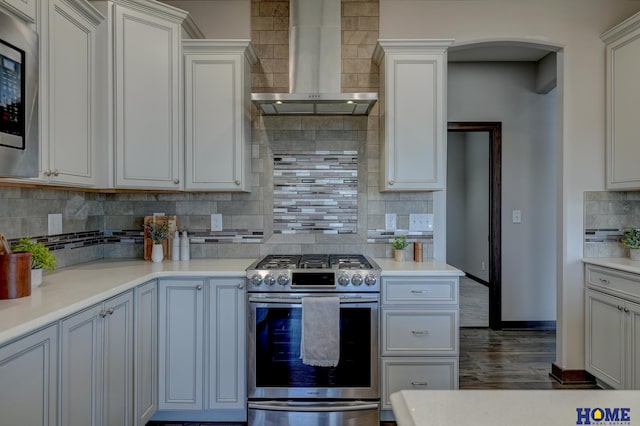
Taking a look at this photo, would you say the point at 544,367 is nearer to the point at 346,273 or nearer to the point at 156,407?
the point at 346,273

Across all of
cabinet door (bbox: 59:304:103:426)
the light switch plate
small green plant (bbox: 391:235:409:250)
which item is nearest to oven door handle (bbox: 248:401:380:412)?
cabinet door (bbox: 59:304:103:426)

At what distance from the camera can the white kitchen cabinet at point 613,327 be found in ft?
8.07

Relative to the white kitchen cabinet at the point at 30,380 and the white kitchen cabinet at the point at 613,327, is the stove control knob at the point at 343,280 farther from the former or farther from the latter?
the white kitchen cabinet at the point at 613,327

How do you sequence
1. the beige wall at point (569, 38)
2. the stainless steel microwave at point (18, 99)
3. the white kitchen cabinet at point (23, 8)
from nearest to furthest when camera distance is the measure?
the stainless steel microwave at point (18, 99) < the white kitchen cabinet at point (23, 8) < the beige wall at point (569, 38)

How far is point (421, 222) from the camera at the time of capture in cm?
305

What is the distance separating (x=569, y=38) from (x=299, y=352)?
9.82ft

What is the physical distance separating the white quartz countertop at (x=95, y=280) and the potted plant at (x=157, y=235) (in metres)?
0.07

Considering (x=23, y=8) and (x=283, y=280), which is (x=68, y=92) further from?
(x=283, y=280)

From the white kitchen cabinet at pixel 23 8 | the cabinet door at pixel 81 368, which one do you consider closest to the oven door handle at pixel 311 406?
the cabinet door at pixel 81 368

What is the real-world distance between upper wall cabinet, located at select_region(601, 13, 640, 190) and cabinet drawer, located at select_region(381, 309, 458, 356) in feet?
5.33

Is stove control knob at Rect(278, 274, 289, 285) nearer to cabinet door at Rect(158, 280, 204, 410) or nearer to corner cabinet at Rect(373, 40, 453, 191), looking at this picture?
cabinet door at Rect(158, 280, 204, 410)

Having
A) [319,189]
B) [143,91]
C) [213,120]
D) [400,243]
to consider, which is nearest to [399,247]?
[400,243]

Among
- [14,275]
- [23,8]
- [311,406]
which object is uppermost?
[23,8]

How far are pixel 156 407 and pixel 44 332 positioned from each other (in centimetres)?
121
